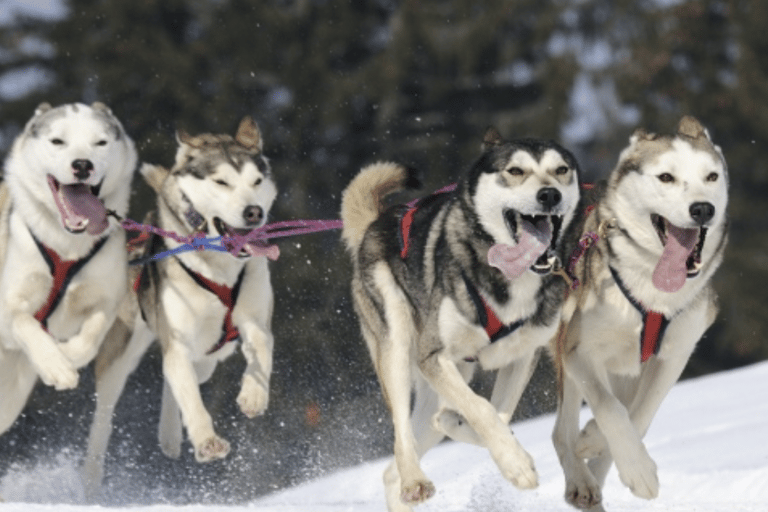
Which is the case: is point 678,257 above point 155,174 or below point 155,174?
above

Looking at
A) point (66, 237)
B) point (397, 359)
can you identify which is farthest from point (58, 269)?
point (397, 359)

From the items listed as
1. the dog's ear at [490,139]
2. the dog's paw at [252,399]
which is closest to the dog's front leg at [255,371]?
the dog's paw at [252,399]

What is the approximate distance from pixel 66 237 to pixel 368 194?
104 centimetres

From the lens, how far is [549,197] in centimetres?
457

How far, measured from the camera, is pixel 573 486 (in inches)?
202

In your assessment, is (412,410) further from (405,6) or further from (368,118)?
(405,6)

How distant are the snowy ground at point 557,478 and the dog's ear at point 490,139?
132 cm

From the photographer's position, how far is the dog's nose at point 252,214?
5438 mm

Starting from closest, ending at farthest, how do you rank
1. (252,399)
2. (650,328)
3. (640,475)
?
(640,475)
(650,328)
(252,399)

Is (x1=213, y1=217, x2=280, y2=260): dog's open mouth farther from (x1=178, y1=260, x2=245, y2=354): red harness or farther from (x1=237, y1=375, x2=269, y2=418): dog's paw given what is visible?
(x1=237, y1=375, x2=269, y2=418): dog's paw

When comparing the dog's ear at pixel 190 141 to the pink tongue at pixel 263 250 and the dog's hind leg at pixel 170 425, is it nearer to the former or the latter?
the pink tongue at pixel 263 250

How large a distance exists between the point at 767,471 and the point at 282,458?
4139 mm

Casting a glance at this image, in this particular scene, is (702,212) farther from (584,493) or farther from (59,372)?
(59,372)

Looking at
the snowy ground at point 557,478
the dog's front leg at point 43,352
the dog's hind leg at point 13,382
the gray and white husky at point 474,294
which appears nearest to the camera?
the gray and white husky at point 474,294
